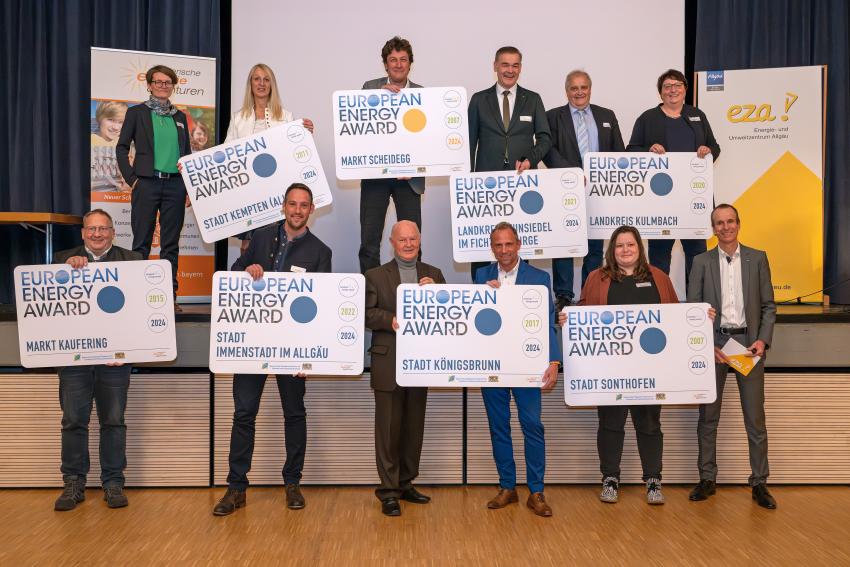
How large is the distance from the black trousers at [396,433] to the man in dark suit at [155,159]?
1.78m

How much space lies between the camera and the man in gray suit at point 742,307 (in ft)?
14.7

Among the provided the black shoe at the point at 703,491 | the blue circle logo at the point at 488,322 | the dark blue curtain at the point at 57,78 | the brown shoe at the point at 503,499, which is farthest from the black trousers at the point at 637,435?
the dark blue curtain at the point at 57,78

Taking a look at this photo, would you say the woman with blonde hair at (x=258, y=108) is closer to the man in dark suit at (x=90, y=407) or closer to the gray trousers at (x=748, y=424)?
the man in dark suit at (x=90, y=407)

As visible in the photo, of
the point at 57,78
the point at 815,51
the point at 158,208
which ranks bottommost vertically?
the point at 158,208

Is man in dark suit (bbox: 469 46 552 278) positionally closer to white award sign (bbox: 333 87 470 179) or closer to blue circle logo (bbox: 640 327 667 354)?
white award sign (bbox: 333 87 470 179)

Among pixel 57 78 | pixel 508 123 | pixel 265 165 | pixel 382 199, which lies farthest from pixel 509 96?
pixel 57 78

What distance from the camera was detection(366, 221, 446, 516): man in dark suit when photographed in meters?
4.29

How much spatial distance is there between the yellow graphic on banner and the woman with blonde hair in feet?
13.0

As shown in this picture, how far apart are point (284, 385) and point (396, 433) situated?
0.70 meters

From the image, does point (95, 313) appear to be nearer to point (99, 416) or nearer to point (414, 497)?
point (99, 416)

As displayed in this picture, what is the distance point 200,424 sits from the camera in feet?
16.2

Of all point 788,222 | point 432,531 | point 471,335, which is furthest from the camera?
point 788,222

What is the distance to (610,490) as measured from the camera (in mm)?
4547

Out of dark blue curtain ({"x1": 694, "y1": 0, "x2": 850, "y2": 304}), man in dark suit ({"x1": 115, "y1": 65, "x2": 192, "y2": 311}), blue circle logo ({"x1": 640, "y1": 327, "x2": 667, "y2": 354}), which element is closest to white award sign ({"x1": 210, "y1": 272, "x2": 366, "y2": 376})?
man in dark suit ({"x1": 115, "y1": 65, "x2": 192, "y2": 311})
